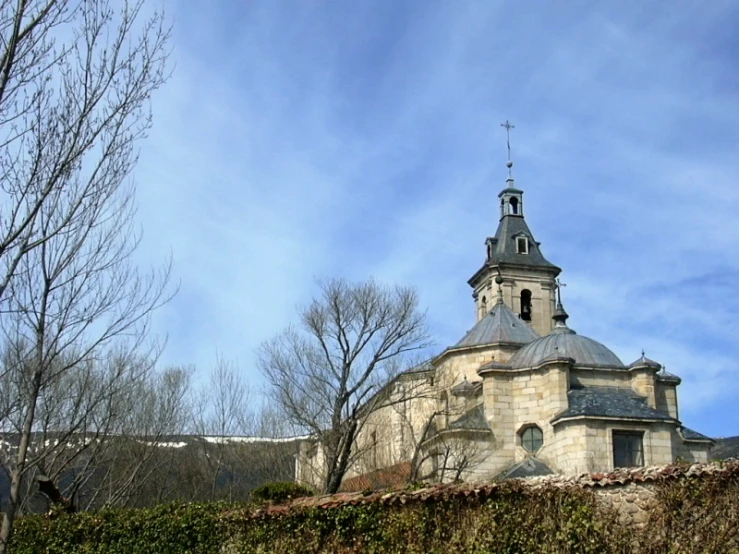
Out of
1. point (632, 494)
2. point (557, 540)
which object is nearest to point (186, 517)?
point (557, 540)

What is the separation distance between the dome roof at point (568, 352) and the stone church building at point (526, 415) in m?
0.04

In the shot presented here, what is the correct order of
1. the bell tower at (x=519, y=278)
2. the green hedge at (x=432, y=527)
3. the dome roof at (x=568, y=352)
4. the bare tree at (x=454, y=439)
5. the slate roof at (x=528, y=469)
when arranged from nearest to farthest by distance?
the green hedge at (x=432, y=527) < the slate roof at (x=528, y=469) < the bare tree at (x=454, y=439) < the dome roof at (x=568, y=352) < the bell tower at (x=519, y=278)

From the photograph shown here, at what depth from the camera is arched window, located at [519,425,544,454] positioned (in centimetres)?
3145

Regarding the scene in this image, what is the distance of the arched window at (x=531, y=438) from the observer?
31.5 metres

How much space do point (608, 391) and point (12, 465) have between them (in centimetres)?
2314

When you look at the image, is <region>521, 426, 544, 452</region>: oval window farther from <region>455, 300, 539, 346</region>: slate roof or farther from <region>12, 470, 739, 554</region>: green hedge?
<region>12, 470, 739, 554</region>: green hedge

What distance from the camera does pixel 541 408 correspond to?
103 feet

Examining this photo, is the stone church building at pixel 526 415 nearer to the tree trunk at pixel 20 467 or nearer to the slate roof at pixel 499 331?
the slate roof at pixel 499 331

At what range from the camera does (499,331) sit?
125 feet

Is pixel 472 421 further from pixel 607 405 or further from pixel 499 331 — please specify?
pixel 499 331

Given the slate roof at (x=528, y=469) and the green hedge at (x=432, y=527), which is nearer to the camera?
the green hedge at (x=432, y=527)

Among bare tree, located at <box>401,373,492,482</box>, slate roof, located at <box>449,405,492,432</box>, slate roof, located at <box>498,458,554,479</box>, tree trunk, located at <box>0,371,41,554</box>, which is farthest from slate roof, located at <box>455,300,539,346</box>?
tree trunk, located at <box>0,371,41,554</box>

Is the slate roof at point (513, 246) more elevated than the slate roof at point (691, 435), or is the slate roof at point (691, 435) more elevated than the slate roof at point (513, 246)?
the slate roof at point (513, 246)

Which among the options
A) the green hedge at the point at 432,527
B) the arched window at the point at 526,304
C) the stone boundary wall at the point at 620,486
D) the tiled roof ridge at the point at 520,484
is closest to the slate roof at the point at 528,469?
the green hedge at the point at 432,527
